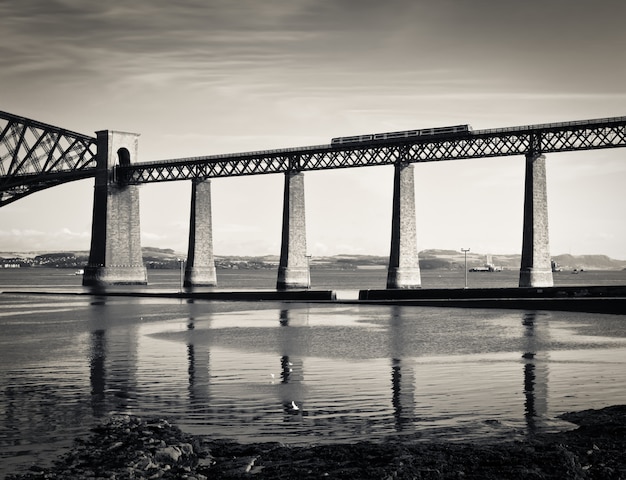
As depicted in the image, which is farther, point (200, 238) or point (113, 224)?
point (113, 224)

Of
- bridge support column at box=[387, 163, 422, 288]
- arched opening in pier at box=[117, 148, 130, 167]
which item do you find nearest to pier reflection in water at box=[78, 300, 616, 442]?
bridge support column at box=[387, 163, 422, 288]

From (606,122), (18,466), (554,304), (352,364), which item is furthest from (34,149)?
(18,466)

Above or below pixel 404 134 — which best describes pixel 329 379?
below

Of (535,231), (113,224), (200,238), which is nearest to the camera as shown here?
(535,231)

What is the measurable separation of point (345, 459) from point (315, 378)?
305 inches

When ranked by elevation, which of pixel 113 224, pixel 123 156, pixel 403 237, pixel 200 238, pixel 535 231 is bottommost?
pixel 403 237

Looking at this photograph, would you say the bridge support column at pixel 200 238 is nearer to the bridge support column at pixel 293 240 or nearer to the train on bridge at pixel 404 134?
the bridge support column at pixel 293 240

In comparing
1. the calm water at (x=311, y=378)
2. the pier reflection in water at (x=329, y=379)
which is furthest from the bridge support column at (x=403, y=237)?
the pier reflection in water at (x=329, y=379)

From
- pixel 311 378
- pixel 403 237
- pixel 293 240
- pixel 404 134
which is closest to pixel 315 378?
pixel 311 378

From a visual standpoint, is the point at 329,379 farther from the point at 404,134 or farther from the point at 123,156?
the point at 123,156

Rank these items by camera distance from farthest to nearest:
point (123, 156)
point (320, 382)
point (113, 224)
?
1. point (123, 156)
2. point (113, 224)
3. point (320, 382)

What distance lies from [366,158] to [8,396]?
180ft

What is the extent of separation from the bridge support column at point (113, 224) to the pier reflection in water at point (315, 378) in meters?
52.7

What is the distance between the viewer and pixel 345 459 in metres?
9.81
